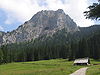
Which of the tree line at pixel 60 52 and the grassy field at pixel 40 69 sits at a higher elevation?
the tree line at pixel 60 52

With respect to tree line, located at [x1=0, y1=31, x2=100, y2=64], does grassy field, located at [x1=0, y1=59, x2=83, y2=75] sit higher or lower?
lower

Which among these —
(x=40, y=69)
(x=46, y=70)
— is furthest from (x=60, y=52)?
(x=46, y=70)

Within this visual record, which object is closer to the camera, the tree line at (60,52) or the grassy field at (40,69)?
the grassy field at (40,69)

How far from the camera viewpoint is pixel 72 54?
143625mm

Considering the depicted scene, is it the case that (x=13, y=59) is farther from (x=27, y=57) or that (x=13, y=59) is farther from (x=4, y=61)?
(x=4, y=61)

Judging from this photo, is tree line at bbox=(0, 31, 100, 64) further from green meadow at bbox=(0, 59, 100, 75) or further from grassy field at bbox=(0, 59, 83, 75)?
green meadow at bbox=(0, 59, 100, 75)

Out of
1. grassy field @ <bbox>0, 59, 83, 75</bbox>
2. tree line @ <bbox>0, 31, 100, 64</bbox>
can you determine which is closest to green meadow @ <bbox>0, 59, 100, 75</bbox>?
grassy field @ <bbox>0, 59, 83, 75</bbox>

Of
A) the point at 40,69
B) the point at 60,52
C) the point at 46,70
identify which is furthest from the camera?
the point at 60,52

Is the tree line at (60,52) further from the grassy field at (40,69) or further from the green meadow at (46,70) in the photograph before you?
the green meadow at (46,70)

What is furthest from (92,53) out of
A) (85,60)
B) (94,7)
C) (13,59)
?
(94,7)

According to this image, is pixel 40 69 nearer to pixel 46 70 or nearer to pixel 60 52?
pixel 46 70

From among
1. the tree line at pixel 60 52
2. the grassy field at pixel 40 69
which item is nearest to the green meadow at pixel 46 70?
the grassy field at pixel 40 69

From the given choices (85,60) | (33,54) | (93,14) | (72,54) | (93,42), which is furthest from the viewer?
(33,54)

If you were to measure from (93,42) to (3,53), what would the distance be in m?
A: 67.1
